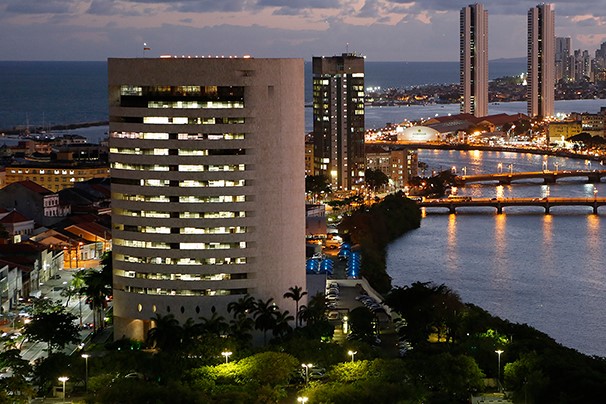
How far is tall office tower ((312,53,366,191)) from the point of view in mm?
51375

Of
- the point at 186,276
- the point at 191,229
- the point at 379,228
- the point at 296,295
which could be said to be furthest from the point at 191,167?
the point at 379,228

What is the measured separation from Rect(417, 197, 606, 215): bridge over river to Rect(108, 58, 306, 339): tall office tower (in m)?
25.8

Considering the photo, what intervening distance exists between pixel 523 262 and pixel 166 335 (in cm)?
1604

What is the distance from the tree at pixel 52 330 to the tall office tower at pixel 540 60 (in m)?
82.5

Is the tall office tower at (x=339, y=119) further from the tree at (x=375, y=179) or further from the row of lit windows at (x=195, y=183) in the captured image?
the row of lit windows at (x=195, y=183)

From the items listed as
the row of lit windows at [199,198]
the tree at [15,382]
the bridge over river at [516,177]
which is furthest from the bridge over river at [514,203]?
the tree at [15,382]

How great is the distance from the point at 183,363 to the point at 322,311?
4.15m

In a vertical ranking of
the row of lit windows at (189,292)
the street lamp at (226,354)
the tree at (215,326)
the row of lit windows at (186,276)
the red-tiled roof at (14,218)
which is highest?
the red-tiled roof at (14,218)

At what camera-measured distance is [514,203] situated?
157 ft

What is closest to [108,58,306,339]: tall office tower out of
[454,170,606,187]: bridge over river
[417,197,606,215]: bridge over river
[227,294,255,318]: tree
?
[227,294,255,318]: tree

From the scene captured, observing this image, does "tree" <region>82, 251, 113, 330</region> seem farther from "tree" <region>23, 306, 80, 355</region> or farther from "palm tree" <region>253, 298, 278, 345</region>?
"palm tree" <region>253, 298, 278, 345</region>

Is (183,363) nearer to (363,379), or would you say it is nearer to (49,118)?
(363,379)

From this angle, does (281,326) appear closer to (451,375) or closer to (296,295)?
(296,295)

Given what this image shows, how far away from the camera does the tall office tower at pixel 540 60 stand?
10100cm
